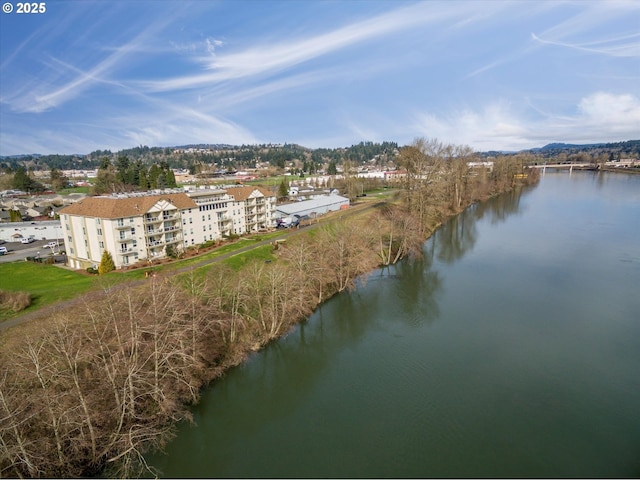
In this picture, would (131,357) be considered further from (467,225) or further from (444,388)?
(467,225)

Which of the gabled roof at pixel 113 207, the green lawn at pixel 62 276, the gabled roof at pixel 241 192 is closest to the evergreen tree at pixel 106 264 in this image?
the green lawn at pixel 62 276

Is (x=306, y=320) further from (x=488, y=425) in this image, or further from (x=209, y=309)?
(x=488, y=425)

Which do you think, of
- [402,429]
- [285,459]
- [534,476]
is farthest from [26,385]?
[534,476]

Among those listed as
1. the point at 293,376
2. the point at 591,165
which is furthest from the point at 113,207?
the point at 591,165

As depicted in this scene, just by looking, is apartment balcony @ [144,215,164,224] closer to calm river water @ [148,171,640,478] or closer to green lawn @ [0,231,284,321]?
green lawn @ [0,231,284,321]

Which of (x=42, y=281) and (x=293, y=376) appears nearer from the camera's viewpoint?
(x=293, y=376)

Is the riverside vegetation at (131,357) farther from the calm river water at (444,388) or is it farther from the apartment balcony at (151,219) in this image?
the apartment balcony at (151,219)
